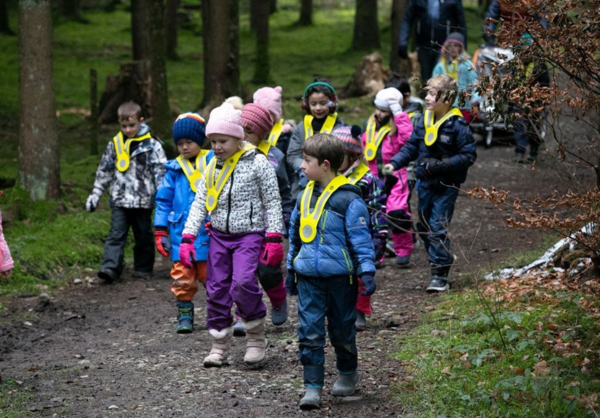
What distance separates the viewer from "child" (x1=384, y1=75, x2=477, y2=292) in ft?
28.8

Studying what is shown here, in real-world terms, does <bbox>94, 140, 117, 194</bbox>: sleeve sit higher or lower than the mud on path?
higher

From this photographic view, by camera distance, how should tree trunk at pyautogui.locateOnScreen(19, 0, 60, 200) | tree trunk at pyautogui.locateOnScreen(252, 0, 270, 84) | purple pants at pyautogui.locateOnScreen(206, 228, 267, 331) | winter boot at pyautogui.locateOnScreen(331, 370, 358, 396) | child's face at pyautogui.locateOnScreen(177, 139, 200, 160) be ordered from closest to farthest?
1. winter boot at pyautogui.locateOnScreen(331, 370, 358, 396)
2. purple pants at pyautogui.locateOnScreen(206, 228, 267, 331)
3. child's face at pyautogui.locateOnScreen(177, 139, 200, 160)
4. tree trunk at pyautogui.locateOnScreen(19, 0, 60, 200)
5. tree trunk at pyautogui.locateOnScreen(252, 0, 270, 84)

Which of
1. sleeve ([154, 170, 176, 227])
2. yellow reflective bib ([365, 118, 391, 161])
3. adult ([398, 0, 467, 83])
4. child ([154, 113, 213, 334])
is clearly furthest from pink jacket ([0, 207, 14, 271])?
adult ([398, 0, 467, 83])

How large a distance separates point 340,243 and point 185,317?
8.88 feet

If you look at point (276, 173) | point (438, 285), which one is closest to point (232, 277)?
point (276, 173)

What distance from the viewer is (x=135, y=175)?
34.3 ft

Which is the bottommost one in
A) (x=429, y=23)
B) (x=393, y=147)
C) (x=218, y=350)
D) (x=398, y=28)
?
(x=218, y=350)

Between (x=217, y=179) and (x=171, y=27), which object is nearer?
(x=217, y=179)

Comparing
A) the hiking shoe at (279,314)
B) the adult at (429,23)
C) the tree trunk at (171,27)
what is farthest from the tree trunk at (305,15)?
the hiking shoe at (279,314)

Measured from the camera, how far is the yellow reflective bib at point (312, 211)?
6031 mm

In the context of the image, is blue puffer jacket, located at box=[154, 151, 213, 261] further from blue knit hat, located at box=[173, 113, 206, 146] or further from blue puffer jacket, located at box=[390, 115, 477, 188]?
blue puffer jacket, located at box=[390, 115, 477, 188]

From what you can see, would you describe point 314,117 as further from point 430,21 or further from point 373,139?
point 430,21

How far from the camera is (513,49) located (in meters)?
5.86

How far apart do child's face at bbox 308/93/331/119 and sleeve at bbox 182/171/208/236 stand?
184 centimetres
